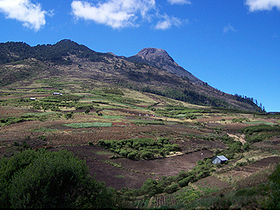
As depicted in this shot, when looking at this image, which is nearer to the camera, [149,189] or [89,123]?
[149,189]

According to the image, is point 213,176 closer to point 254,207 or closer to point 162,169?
point 162,169

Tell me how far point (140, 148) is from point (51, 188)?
3042cm

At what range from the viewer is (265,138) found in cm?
6169

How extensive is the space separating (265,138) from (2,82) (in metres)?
174

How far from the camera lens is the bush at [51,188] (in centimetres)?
1549

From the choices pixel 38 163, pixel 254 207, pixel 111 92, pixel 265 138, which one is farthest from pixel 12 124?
pixel 111 92

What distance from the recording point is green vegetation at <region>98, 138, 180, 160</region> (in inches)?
1663

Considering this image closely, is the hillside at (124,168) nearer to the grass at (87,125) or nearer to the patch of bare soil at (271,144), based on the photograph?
the grass at (87,125)

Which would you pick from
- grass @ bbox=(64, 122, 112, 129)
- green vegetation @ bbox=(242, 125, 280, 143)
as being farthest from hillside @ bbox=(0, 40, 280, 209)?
green vegetation @ bbox=(242, 125, 280, 143)

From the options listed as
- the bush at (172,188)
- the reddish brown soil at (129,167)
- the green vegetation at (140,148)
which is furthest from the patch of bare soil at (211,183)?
the green vegetation at (140,148)

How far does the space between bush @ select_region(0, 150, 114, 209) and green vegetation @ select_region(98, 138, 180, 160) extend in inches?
897

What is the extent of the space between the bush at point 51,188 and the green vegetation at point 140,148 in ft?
74.8

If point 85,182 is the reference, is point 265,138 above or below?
above

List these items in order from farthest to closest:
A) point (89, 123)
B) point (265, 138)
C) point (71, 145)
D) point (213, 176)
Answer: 1. point (89, 123)
2. point (265, 138)
3. point (71, 145)
4. point (213, 176)
